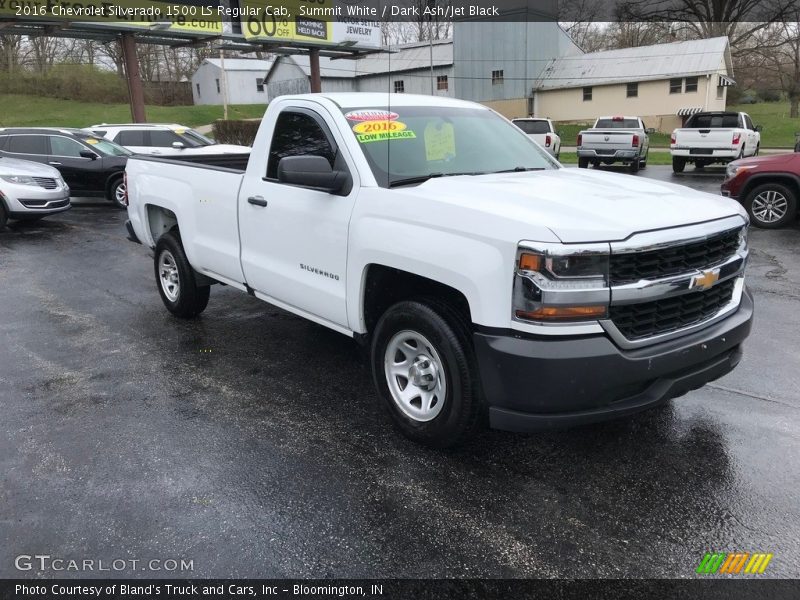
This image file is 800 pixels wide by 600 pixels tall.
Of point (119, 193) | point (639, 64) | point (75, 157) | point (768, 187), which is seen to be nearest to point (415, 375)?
point (768, 187)

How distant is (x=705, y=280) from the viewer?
3215 mm

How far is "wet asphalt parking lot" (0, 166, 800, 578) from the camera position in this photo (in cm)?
280

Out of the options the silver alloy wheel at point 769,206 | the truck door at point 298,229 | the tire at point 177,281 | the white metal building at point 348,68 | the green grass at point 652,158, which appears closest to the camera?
the truck door at point 298,229

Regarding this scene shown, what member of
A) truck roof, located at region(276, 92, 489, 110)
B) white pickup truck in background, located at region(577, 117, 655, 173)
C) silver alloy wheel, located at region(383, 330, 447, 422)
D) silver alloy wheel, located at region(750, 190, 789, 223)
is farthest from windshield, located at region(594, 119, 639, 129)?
silver alloy wheel, located at region(383, 330, 447, 422)

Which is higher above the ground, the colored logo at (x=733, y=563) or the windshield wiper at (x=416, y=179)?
the windshield wiper at (x=416, y=179)

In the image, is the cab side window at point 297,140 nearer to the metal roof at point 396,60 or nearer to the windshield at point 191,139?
the windshield at point 191,139

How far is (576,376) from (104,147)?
14.2 metres

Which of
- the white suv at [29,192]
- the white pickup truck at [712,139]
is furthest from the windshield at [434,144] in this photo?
the white pickup truck at [712,139]

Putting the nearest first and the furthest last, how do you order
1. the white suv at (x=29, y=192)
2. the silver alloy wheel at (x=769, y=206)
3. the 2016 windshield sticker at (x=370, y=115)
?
the 2016 windshield sticker at (x=370, y=115), the silver alloy wheel at (x=769, y=206), the white suv at (x=29, y=192)

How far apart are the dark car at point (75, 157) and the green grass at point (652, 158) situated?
17290 mm

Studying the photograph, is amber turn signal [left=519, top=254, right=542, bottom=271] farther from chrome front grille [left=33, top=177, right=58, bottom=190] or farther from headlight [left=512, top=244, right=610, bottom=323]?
chrome front grille [left=33, top=177, right=58, bottom=190]

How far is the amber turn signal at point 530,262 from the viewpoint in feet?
9.38

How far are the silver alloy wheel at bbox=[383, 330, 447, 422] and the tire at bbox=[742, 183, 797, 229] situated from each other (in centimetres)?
851

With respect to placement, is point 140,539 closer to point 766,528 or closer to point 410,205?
point 410,205
